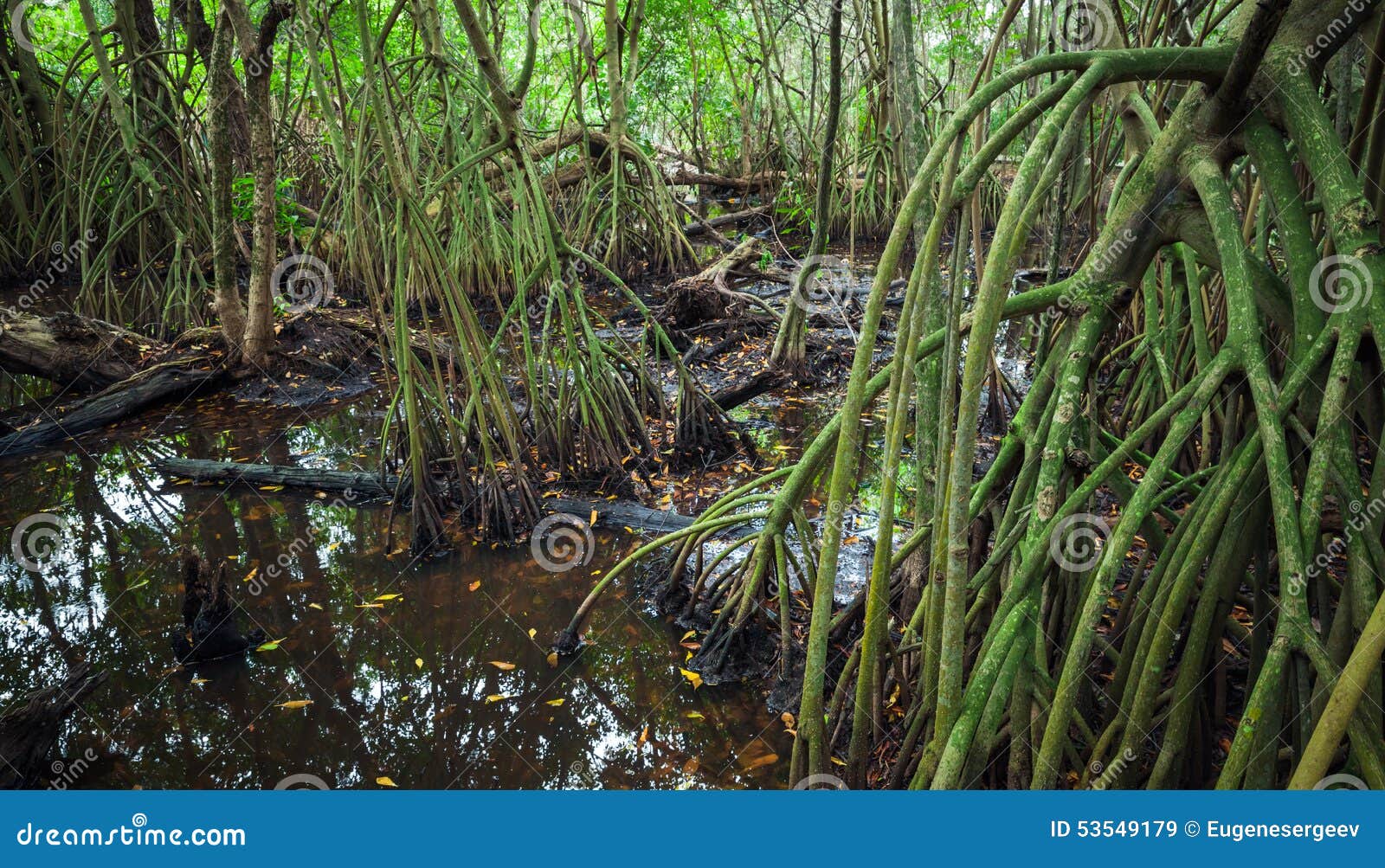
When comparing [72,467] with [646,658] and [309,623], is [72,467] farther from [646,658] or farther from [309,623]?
[646,658]

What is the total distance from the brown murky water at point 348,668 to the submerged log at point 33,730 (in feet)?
A: 0.38

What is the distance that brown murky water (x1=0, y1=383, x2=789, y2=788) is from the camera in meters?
2.71

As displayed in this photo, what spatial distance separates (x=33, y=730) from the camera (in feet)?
8.36

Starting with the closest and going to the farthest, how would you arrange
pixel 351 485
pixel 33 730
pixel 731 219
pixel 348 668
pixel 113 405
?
1. pixel 33 730
2. pixel 348 668
3. pixel 351 485
4. pixel 113 405
5. pixel 731 219

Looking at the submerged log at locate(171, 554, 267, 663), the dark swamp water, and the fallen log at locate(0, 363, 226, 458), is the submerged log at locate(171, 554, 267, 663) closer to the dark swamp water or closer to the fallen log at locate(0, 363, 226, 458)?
the dark swamp water

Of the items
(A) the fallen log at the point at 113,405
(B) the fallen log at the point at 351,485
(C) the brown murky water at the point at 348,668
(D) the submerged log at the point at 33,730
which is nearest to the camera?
(D) the submerged log at the point at 33,730

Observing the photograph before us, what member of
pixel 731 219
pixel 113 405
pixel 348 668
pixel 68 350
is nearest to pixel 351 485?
pixel 348 668

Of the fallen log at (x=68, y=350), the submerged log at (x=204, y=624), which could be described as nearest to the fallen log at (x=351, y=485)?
the submerged log at (x=204, y=624)

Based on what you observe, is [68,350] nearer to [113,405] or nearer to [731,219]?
[113,405]

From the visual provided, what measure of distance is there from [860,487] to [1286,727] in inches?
104

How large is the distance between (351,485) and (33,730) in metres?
2.09

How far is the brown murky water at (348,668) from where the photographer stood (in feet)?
8.89

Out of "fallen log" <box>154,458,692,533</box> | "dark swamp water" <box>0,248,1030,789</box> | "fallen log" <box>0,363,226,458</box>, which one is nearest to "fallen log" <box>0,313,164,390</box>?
"fallen log" <box>0,363,226,458</box>

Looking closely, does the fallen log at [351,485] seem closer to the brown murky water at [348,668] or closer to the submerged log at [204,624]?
the brown murky water at [348,668]
